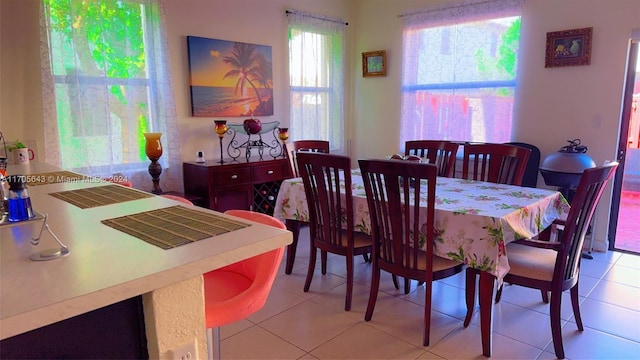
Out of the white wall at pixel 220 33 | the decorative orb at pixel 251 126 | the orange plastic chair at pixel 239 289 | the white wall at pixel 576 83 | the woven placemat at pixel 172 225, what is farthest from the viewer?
the decorative orb at pixel 251 126

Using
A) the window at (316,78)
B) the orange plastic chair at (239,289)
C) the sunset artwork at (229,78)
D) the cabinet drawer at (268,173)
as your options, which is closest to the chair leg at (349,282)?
the orange plastic chair at (239,289)

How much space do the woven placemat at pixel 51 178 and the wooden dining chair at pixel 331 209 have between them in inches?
47.6

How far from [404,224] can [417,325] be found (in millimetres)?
647

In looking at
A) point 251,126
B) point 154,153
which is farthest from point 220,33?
point 154,153

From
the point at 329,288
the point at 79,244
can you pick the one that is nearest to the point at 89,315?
the point at 79,244

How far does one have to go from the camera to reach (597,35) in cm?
340

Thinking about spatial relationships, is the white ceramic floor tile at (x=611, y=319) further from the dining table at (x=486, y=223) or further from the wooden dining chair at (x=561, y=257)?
the dining table at (x=486, y=223)

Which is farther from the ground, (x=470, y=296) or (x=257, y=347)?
(x=470, y=296)

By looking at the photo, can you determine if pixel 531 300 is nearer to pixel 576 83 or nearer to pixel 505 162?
pixel 505 162

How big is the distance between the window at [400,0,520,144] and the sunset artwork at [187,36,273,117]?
1.57 m

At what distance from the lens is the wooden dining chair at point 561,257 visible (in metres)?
1.89

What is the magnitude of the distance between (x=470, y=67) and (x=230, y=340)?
3361 mm

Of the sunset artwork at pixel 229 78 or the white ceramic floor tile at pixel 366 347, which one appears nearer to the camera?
the white ceramic floor tile at pixel 366 347

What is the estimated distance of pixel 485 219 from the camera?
1.94 meters
